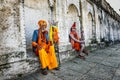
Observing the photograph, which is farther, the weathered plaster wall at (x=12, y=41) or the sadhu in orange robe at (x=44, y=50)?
the sadhu in orange robe at (x=44, y=50)

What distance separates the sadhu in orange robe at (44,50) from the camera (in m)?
4.68

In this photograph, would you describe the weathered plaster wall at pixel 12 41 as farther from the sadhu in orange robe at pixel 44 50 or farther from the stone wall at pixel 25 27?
the sadhu in orange robe at pixel 44 50

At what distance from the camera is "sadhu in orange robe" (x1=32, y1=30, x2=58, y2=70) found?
4.68m

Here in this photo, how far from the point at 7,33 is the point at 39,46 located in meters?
0.98

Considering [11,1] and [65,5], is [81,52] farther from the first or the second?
[11,1]

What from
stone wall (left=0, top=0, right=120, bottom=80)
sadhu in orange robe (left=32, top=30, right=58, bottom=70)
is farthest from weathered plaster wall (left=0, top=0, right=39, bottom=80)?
sadhu in orange robe (left=32, top=30, right=58, bottom=70)

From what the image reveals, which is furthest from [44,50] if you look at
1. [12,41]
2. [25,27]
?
[25,27]

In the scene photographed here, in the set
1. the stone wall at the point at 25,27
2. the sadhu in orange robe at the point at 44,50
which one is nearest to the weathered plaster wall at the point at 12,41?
the stone wall at the point at 25,27

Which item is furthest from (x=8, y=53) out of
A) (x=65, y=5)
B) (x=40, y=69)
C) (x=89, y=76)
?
(x=65, y=5)

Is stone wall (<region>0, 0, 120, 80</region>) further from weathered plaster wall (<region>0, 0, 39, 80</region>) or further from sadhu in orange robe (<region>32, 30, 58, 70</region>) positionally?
sadhu in orange robe (<region>32, 30, 58, 70</region>)

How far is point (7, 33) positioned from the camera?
410 cm

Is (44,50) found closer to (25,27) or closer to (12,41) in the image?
(12,41)

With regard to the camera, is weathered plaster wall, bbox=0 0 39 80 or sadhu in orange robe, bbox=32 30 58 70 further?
sadhu in orange robe, bbox=32 30 58 70

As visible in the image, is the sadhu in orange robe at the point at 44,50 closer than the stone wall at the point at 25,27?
No
